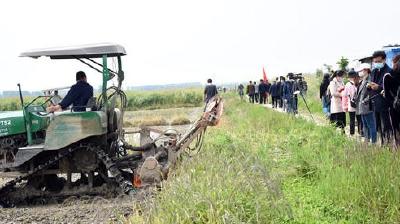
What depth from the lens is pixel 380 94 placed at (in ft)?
28.5

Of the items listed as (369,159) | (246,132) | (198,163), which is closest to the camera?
(369,159)

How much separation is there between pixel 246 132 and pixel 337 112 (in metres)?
2.28

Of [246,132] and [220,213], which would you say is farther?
[246,132]

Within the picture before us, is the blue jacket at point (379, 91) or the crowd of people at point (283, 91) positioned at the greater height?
the blue jacket at point (379, 91)

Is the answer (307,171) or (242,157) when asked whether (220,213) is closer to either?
(242,157)

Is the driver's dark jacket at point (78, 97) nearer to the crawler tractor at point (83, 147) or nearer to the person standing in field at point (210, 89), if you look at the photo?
the crawler tractor at point (83, 147)

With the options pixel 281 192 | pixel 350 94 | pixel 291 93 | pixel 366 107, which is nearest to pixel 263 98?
pixel 291 93

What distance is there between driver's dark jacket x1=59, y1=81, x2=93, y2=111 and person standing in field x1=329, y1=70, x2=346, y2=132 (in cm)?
596

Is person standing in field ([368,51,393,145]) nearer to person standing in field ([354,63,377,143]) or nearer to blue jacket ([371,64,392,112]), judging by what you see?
blue jacket ([371,64,392,112])

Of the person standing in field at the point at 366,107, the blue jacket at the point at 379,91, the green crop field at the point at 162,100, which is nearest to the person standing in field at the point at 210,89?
the person standing in field at the point at 366,107

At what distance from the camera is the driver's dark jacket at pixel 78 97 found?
8.59 m

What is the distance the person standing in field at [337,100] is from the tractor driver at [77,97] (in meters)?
5.95

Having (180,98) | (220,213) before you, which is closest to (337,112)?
(220,213)

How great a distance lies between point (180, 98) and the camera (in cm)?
4625
